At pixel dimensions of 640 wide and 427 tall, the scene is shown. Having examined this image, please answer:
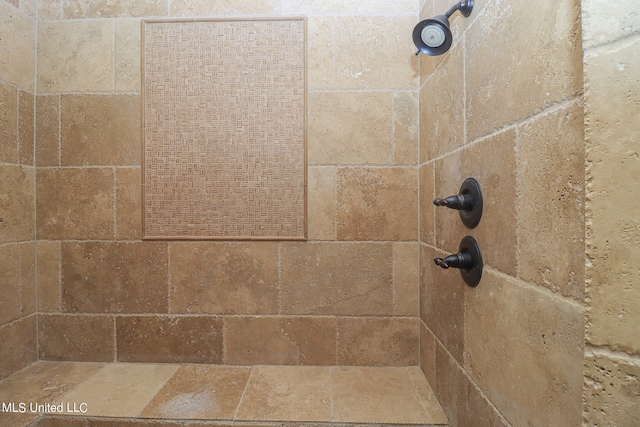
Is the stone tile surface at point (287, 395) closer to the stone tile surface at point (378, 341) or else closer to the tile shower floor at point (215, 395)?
the tile shower floor at point (215, 395)

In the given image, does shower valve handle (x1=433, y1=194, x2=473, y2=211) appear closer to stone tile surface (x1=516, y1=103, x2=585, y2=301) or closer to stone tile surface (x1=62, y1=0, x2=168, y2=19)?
stone tile surface (x1=516, y1=103, x2=585, y2=301)

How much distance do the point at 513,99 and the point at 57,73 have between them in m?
2.01

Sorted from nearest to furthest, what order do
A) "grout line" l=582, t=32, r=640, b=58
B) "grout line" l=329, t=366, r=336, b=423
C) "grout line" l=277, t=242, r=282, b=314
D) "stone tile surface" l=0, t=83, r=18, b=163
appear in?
"grout line" l=582, t=32, r=640, b=58 → "grout line" l=329, t=366, r=336, b=423 → "stone tile surface" l=0, t=83, r=18, b=163 → "grout line" l=277, t=242, r=282, b=314

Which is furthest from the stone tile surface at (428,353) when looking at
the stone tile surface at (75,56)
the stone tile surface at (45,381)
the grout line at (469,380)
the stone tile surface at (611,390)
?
the stone tile surface at (75,56)

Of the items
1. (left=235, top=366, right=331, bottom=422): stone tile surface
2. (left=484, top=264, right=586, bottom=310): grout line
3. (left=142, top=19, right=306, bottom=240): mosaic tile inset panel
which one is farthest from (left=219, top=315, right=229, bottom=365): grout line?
(left=484, top=264, right=586, bottom=310): grout line

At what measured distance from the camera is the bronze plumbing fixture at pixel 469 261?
887mm

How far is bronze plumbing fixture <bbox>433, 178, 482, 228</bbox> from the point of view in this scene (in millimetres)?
890

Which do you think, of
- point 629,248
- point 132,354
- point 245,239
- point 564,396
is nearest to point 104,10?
point 245,239

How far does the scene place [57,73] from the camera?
4.93 ft

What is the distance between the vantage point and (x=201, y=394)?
Result: 1.27 metres

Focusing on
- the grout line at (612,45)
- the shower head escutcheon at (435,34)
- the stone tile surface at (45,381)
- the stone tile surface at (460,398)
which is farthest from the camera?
the stone tile surface at (45,381)

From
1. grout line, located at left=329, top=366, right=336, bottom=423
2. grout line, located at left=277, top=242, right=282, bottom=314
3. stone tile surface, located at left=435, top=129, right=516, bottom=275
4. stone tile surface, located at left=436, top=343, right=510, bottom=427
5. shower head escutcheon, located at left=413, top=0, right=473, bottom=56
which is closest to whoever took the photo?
stone tile surface, located at left=435, top=129, right=516, bottom=275

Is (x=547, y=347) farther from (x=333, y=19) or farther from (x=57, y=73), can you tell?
(x=57, y=73)

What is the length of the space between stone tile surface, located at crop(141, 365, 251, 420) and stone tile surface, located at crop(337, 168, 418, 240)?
935 millimetres
